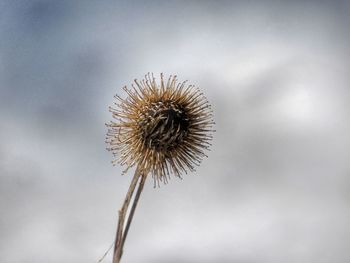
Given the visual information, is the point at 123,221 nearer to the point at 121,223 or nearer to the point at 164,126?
the point at 121,223

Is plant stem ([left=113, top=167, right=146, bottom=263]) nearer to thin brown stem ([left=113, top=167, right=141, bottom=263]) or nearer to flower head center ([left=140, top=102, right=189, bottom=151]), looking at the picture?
thin brown stem ([left=113, top=167, right=141, bottom=263])

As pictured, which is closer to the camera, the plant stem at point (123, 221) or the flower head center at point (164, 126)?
the plant stem at point (123, 221)

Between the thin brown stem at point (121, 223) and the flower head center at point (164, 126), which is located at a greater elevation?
the flower head center at point (164, 126)

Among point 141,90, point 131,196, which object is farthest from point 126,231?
point 141,90

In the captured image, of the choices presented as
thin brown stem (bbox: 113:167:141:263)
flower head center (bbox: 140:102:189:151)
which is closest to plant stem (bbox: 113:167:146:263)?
thin brown stem (bbox: 113:167:141:263)

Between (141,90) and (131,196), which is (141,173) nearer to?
(131,196)

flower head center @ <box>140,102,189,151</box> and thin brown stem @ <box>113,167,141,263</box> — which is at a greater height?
flower head center @ <box>140,102,189,151</box>

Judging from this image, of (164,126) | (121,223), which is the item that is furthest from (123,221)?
(164,126)

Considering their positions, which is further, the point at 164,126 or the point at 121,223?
the point at 164,126

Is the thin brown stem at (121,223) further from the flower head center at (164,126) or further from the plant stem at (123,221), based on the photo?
the flower head center at (164,126)

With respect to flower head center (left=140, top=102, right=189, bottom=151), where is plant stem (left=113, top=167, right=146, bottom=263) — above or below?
below

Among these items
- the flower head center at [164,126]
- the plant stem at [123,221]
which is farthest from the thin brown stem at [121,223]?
the flower head center at [164,126]

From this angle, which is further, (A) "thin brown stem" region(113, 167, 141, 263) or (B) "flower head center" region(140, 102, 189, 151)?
(B) "flower head center" region(140, 102, 189, 151)
